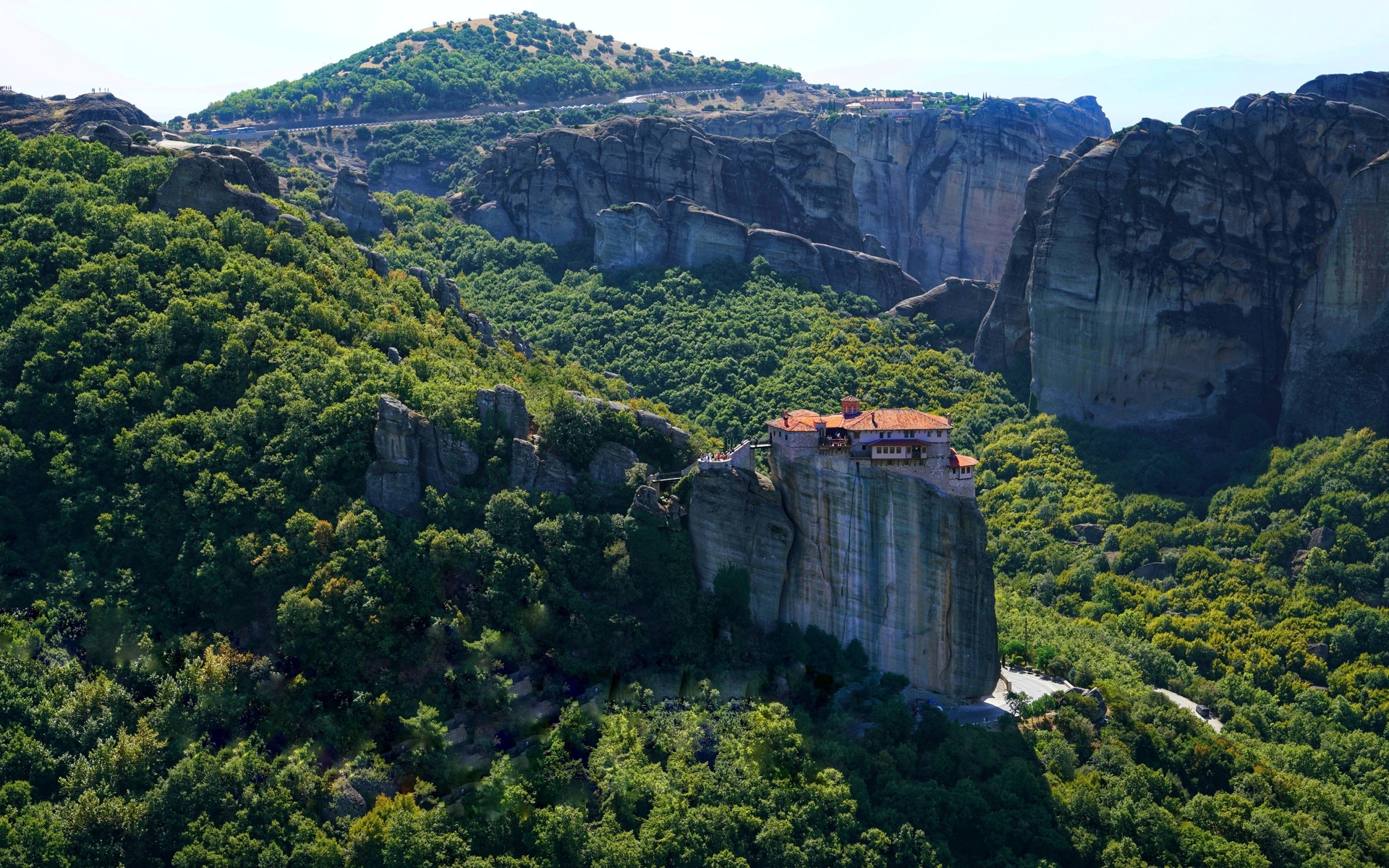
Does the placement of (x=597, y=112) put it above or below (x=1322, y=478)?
above

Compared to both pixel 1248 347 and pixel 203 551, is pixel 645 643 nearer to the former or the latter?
pixel 203 551

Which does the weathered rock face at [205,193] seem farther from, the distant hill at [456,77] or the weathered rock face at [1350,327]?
the distant hill at [456,77]

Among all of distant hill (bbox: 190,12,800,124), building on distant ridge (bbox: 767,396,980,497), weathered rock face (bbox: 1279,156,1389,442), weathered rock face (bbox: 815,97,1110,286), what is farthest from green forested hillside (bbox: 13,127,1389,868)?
distant hill (bbox: 190,12,800,124)

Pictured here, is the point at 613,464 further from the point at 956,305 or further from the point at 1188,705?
the point at 956,305

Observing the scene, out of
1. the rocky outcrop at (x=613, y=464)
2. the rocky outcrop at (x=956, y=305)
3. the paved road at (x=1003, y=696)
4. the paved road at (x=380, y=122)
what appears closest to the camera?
the paved road at (x=1003, y=696)

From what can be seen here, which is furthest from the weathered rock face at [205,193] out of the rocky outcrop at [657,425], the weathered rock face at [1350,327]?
the weathered rock face at [1350,327]

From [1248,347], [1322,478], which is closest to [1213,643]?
[1322,478]

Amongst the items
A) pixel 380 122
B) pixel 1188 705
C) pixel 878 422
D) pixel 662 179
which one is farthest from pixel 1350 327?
pixel 380 122
